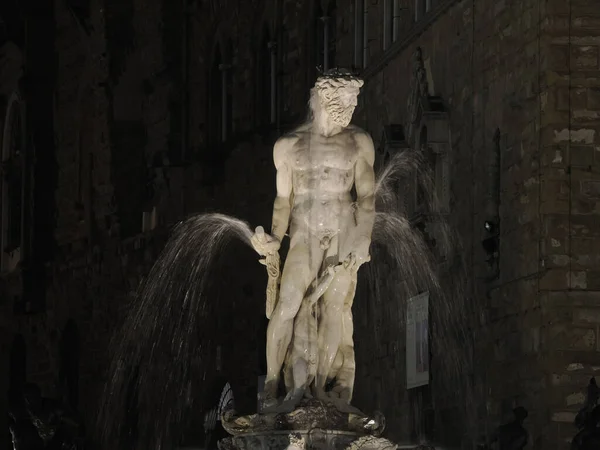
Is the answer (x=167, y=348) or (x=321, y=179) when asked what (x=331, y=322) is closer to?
(x=321, y=179)

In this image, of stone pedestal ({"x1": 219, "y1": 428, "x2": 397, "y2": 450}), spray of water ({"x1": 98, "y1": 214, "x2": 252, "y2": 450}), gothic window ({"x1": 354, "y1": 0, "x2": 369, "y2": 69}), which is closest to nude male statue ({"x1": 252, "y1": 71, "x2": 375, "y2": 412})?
stone pedestal ({"x1": 219, "y1": 428, "x2": 397, "y2": 450})

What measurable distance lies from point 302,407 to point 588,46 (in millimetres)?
7444

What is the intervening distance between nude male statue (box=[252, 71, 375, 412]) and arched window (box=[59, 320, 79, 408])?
89.9ft

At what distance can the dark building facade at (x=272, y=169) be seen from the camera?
2377 centimetres

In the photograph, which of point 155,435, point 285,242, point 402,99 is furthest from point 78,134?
point 402,99

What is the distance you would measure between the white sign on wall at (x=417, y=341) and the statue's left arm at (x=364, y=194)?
9.42m

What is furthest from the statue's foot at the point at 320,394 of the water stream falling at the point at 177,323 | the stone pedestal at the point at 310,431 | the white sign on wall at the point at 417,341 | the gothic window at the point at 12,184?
the gothic window at the point at 12,184

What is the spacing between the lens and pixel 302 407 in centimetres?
1808

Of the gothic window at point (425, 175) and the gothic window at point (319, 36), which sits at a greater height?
the gothic window at point (319, 36)

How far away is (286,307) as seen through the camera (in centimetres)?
1873

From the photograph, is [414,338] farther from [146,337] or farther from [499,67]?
[146,337]

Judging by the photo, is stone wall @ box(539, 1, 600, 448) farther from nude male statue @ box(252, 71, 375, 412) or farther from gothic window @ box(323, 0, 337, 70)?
gothic window @ box(323, 0, 337, 70)

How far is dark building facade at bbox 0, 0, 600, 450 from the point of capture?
23.8 metres

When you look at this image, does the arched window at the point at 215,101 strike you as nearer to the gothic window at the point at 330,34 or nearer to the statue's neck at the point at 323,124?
the gothic window at the point at 330,34
